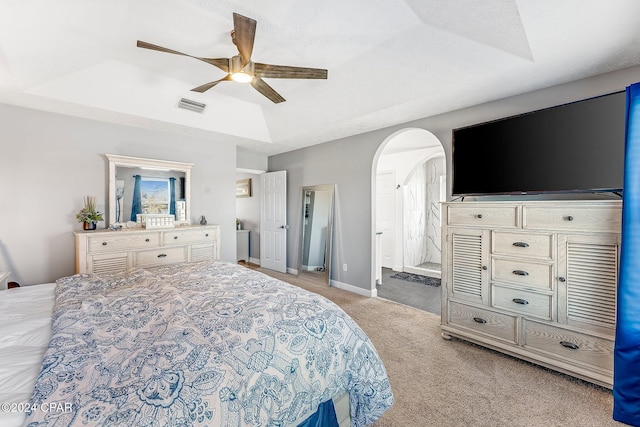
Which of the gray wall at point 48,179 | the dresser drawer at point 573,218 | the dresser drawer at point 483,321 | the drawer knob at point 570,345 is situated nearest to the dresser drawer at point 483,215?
the dresser drawer at point 573,218

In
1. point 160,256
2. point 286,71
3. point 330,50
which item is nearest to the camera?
point 286,71

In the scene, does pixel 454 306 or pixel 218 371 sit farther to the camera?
pixel 454 306

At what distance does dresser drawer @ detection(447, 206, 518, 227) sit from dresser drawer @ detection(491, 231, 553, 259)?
10cm

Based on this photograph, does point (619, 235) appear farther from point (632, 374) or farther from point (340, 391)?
point (340, 391)

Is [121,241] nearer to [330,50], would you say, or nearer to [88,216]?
[88,216]

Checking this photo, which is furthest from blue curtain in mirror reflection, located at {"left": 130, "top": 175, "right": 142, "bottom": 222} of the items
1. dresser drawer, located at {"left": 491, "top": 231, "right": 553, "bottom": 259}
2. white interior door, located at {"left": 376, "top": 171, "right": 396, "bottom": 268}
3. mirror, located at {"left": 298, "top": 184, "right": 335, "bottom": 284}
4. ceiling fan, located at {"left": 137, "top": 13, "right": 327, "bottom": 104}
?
white interior door, located at {"left": 376, "top": 171, "right": 396, "bottom": 268}

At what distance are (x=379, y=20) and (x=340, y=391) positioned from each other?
107 inches

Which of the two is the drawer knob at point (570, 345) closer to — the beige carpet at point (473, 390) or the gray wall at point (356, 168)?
the beige carpet at point (473, 390)

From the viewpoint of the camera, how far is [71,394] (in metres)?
0.93

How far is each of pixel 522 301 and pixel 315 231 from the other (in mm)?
3446

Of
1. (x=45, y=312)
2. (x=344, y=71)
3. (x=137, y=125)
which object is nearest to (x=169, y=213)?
(x=137, y=125)

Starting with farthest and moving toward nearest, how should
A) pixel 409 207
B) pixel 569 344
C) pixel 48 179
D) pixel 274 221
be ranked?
pixel 409 207 → pixel 274 221 → pixel 48 179 → pixel 569 344

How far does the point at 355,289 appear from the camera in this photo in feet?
14.6

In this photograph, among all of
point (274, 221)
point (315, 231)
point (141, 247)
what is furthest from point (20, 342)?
point (274, 221)
